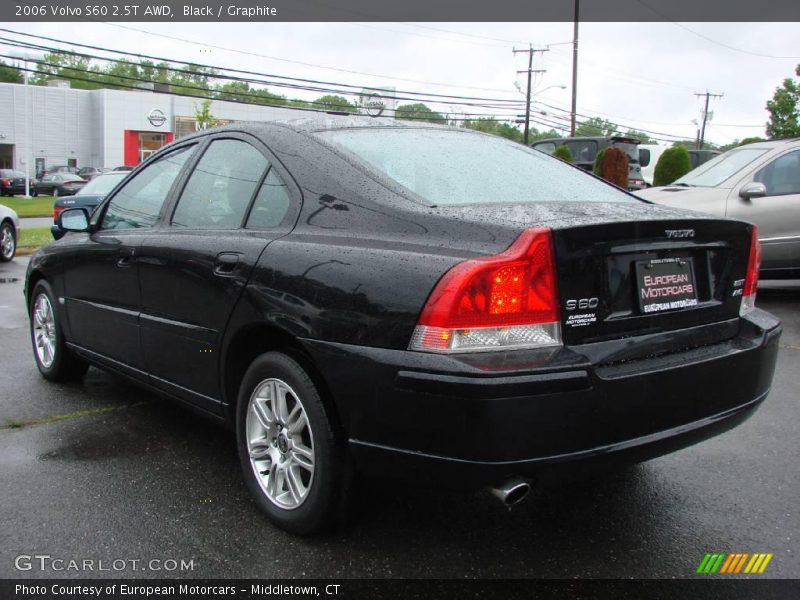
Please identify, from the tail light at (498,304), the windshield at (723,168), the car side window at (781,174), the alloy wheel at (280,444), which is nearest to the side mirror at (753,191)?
the car side window at (781,174)

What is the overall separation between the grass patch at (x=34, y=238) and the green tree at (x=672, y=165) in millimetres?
13308

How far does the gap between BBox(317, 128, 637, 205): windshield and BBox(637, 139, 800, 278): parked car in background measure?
5.08m

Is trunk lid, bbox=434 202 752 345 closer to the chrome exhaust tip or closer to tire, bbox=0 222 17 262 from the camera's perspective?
the chrome exhaust tip

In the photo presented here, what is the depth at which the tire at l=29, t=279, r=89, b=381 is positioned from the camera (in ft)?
16.3

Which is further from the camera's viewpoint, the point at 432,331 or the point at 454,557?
the point at 454,557

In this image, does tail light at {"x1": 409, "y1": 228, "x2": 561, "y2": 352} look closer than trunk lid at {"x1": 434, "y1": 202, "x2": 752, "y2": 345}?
Yes

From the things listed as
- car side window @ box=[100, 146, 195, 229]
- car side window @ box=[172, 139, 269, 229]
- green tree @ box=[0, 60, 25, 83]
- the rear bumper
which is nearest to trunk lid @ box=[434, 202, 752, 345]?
the rear bumper

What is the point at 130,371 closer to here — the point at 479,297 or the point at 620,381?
the point at 479,297

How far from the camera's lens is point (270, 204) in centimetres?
328

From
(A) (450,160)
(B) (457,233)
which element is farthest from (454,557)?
(A) (450,160)

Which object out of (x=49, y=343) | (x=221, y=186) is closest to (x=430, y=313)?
(x=221, y=186)

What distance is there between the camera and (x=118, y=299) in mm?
4098

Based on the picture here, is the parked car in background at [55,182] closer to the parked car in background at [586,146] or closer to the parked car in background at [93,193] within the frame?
the parked car in background at [93,193]

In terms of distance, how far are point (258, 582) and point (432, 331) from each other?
1.09m
